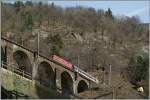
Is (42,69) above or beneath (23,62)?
beneath

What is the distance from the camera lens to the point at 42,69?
3228cm

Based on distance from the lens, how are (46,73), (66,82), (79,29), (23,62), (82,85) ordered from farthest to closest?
(79,29) → (82,85) → (66,82) → (46,73) → (23,62)

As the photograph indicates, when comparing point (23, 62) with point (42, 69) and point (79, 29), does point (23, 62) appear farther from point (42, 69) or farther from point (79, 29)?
point (79, 29)

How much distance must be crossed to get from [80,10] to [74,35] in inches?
463

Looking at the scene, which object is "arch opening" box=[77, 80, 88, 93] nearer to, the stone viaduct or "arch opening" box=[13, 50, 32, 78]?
the stone viaduct

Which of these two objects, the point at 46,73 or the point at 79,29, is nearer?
the point at 46,73

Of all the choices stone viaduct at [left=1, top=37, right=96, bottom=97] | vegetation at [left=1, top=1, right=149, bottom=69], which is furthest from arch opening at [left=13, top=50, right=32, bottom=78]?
vegetation at [left=1, top=1, right=149, bottom=69]

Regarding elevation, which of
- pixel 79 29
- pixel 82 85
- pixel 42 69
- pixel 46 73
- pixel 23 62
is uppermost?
pixel 23 62

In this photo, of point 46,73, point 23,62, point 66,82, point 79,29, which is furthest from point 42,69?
point 79,29

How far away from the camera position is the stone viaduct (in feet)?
86.6

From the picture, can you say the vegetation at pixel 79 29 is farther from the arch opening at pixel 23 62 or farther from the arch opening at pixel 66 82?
the arch opening at pixel 23 62

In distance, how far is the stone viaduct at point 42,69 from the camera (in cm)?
2639

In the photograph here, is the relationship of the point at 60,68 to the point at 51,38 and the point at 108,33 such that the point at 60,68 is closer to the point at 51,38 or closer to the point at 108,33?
the point at 51,38

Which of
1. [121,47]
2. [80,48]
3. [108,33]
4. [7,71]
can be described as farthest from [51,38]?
[7,71]
